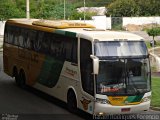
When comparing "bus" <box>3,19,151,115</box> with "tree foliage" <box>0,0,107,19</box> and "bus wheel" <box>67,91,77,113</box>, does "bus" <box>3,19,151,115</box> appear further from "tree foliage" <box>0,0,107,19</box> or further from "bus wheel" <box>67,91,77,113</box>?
"tree foliage" <box>0,0,107,19</box>

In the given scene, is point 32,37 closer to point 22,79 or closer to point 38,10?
point 22,79

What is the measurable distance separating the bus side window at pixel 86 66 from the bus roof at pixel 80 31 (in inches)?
11.5

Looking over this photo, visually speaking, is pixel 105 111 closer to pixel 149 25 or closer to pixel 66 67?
pixel 66 67

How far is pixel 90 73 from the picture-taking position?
15797 mm

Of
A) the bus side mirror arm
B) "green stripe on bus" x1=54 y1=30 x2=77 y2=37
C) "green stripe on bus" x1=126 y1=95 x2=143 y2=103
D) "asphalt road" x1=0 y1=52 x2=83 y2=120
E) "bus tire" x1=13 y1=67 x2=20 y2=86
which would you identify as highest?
"green stripe on bus" x1=54 y1=30 x2=77 y2=37

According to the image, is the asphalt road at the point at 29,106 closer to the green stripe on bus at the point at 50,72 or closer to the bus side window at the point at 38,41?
the green stripe on bus at the point at 50,72

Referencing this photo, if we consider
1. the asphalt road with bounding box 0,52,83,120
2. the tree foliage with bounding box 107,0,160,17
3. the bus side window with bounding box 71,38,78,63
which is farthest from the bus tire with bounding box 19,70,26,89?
the tree foliage with bounding box 107,0,160,17

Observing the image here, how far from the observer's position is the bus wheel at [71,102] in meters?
17.2

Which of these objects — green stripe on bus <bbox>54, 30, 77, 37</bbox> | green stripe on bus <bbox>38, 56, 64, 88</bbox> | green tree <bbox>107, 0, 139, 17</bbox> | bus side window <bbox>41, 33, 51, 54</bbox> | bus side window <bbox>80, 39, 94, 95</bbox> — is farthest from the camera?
green tree <bbox>107, 0, 139, 17</bbox>

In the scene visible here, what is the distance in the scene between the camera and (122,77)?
15523mm

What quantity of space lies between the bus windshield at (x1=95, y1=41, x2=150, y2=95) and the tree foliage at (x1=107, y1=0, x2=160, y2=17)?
7841cm

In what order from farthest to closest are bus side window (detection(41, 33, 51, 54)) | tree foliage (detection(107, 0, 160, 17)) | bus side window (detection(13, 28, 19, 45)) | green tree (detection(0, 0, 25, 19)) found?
tree foliage (detection(107, 0, 160, 17))
green tree (detection(0, 0, 25, 19))
bus side window (detection(13, 28, 19, 45))
bus side window (detection(41, 33, 51, 54))

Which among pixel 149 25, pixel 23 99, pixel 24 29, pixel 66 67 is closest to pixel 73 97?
pixel 66 67

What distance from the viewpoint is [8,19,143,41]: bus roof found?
16.1 metres
